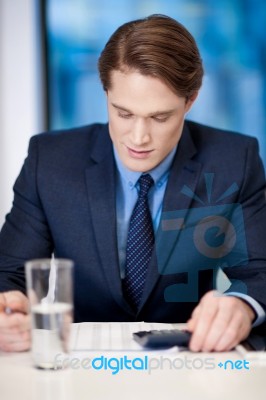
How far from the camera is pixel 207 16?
358 cm

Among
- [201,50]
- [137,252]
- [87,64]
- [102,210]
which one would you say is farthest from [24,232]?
[201,50]

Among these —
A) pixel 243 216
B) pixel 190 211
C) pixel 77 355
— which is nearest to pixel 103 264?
pixel 190 211

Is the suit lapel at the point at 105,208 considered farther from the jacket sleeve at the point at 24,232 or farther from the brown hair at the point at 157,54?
the brown hair at the point at 157,54

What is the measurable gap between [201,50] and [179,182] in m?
1.68

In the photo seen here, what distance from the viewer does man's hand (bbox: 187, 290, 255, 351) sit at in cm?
149

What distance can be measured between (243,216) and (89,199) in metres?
0.46

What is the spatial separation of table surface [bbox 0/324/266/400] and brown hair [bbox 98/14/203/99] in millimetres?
765

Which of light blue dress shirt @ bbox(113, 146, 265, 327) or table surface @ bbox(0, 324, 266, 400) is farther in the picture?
light blue dress shirt @ bbox(113, 146, 265, 327)

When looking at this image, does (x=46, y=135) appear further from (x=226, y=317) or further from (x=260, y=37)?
(x=260, y=37)

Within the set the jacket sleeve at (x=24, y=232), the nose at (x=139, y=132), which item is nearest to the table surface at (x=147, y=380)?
the jacket sleeve at (x=24, y=232)

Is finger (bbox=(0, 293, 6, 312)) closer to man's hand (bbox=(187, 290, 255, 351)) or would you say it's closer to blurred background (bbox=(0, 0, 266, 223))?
man's hand (bbox=(187, 290, 255, 351))

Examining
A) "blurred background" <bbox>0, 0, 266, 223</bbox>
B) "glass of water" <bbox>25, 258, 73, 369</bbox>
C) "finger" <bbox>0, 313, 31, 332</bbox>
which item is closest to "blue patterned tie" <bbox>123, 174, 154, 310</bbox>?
"finger" <bbox>0, 313, 31, 332</bbox>

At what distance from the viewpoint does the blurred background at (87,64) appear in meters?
3.53

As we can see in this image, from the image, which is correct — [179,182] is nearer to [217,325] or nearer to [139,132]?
[139,132]
